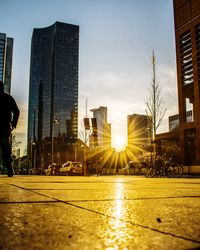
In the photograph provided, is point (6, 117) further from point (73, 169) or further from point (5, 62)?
point (5, 62)

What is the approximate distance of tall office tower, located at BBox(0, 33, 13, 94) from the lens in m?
135

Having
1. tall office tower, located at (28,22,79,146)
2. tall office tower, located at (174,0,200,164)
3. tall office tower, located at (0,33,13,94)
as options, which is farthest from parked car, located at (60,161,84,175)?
tall office tower, located at (0,33,13,94)

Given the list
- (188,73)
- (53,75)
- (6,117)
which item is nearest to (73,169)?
(188,73)

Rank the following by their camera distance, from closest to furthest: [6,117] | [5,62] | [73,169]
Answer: [6,117] < [73,169] < [5,62]

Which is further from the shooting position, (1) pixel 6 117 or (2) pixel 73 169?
(2) pixel 73 169

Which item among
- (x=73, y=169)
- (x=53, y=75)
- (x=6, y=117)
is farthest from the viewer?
(x=53, y=75)

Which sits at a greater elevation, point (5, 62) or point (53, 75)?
point (5, 62)

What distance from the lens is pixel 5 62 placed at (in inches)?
5733

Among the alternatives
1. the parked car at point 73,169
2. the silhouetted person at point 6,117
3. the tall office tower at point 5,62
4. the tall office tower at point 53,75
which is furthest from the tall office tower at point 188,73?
the tall office tower at point 5,62

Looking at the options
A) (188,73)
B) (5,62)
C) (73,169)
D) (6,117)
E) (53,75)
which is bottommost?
(73,169)

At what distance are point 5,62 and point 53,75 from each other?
79.1ft

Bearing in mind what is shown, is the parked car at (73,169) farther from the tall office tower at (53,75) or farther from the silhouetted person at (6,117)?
the tall office tower at (53,75)

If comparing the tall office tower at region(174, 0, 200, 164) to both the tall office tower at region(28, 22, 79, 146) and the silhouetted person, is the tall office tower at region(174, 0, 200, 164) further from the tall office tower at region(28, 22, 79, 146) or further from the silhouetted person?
the tall office tower at region(28, 22, 79, 146)

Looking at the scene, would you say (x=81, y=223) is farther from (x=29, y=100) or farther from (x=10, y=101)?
(x=29, y=100)
